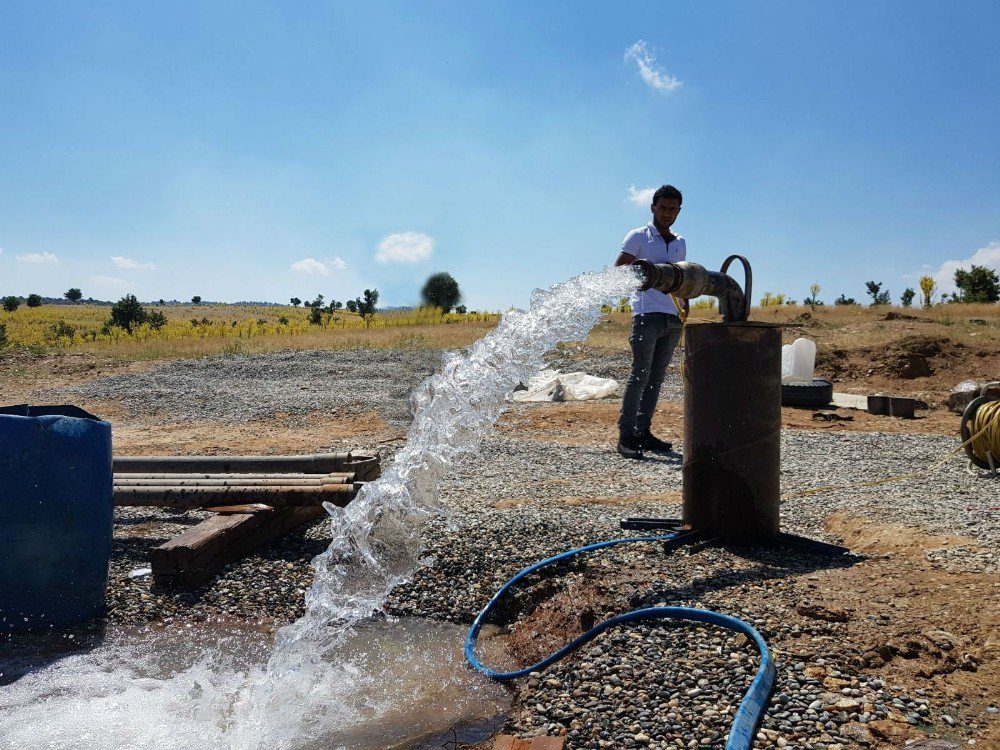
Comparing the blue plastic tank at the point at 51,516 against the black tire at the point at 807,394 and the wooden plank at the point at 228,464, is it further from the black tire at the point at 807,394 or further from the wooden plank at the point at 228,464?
the black tire at the point at 807,394

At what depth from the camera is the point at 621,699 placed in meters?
2.38

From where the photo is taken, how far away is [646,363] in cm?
616

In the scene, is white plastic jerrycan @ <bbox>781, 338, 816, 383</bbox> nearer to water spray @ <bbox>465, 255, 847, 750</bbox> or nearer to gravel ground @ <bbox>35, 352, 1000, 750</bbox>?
gravel ground @ <bbox>35, 352, 1000, 750</bbox>

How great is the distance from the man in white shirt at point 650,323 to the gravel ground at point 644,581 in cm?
45

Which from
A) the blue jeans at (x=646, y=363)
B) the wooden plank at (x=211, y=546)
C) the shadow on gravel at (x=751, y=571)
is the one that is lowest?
the wooden plank at (x=211, y=546)

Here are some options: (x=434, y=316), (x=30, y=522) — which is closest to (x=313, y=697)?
(x=30, y=522)

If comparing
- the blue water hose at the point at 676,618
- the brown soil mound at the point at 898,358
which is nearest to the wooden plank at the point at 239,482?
the blue water hose at the point at 676,618

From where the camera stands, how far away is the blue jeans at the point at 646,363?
239 inches

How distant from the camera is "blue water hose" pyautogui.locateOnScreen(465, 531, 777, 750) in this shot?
6.79ft

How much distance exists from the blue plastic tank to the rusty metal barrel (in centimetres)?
282

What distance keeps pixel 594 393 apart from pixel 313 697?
28.6ft

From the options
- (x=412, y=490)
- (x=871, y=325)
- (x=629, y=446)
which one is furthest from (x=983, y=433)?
(x=871, y=325)

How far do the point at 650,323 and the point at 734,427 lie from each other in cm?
255

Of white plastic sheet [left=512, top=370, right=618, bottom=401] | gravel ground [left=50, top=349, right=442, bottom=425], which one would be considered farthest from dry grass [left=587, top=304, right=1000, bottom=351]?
gravel ground [left=50, top=349, right=442, bottom=425]
